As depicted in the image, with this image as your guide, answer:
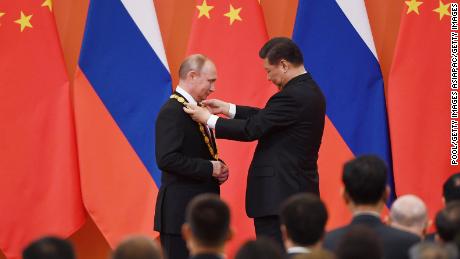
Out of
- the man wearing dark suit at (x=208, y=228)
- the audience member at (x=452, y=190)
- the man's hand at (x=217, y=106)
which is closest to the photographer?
the man wearing dark suit at (x=208, y=228)

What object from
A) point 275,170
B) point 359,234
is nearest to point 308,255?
point 359,234

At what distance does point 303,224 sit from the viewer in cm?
331

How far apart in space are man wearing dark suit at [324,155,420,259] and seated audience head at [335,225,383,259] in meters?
0.47

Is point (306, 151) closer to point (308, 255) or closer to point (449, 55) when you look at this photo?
point (449, 55)

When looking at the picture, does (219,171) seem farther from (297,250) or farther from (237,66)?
(297,250)

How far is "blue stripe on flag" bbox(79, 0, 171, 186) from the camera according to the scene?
5953mm

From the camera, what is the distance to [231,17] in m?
5.99

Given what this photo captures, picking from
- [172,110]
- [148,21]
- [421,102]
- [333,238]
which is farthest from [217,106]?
[333,238]

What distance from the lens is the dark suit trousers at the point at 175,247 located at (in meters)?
4.93

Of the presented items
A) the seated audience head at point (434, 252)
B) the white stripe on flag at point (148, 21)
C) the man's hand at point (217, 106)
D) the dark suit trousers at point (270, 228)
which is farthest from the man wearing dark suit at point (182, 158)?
the seated audience head at point (434, 252)

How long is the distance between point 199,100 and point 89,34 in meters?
1.21

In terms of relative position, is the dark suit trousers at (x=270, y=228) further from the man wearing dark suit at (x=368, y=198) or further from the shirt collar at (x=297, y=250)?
the shirt collar at (x=297, y=250)

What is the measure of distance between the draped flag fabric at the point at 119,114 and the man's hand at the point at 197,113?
3.28ft

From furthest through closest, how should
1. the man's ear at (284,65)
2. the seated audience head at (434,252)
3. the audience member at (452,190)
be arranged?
the man's ear at (284,65) → the audience member at (452,190) → the seated audience head at (434,252)
